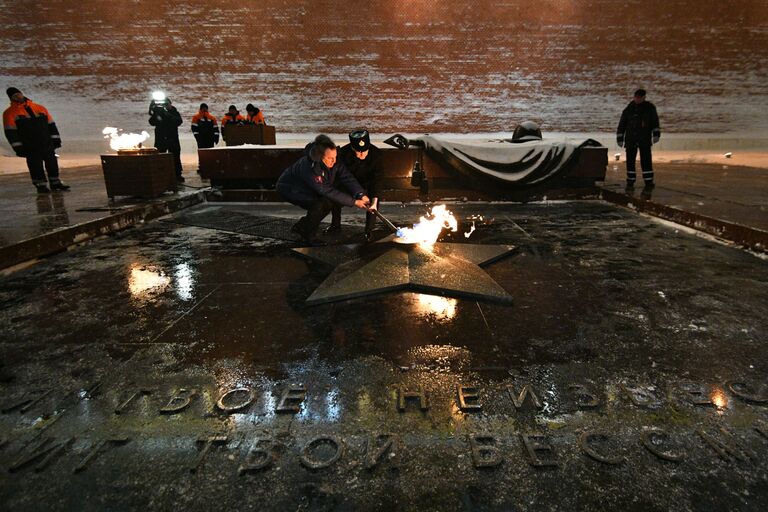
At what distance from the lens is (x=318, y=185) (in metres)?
4.20

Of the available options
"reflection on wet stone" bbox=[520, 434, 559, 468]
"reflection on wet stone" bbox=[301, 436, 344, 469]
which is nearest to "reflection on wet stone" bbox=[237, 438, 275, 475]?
"reflection on wet stone" bbox=[301, 436, 344, 469]

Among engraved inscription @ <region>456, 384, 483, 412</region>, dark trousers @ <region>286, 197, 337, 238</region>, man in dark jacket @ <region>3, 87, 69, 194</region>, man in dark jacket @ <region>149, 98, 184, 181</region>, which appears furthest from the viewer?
man in dark jacket @ <region>149, 98, 184, 181</region>

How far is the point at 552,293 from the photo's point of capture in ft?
9.71

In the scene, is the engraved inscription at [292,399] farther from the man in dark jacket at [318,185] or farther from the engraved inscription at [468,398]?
the man in dark jacket at [318,185]

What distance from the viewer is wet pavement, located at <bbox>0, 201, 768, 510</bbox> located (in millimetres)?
1376

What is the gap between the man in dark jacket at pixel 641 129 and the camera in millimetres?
6609

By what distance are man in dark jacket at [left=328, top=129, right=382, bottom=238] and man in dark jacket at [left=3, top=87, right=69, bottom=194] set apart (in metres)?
5.02

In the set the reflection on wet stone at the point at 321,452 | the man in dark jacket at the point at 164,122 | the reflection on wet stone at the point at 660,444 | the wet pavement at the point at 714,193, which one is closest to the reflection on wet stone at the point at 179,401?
the reflection on wet stone at the point at 321,452

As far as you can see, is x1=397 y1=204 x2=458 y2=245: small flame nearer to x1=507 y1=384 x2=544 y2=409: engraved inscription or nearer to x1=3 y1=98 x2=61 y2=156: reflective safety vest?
x1=507 y1=384 x2=544 y2=409: engraved inscription

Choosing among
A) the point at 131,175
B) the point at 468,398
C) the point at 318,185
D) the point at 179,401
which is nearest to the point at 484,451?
the point at 468,398

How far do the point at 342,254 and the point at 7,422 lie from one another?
241cm

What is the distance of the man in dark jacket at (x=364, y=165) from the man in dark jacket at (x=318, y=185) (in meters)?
0.26

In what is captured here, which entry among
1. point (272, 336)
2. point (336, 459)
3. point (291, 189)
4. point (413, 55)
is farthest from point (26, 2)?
point (336, 459)

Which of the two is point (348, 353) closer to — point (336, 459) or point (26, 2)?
point (336, 459)
